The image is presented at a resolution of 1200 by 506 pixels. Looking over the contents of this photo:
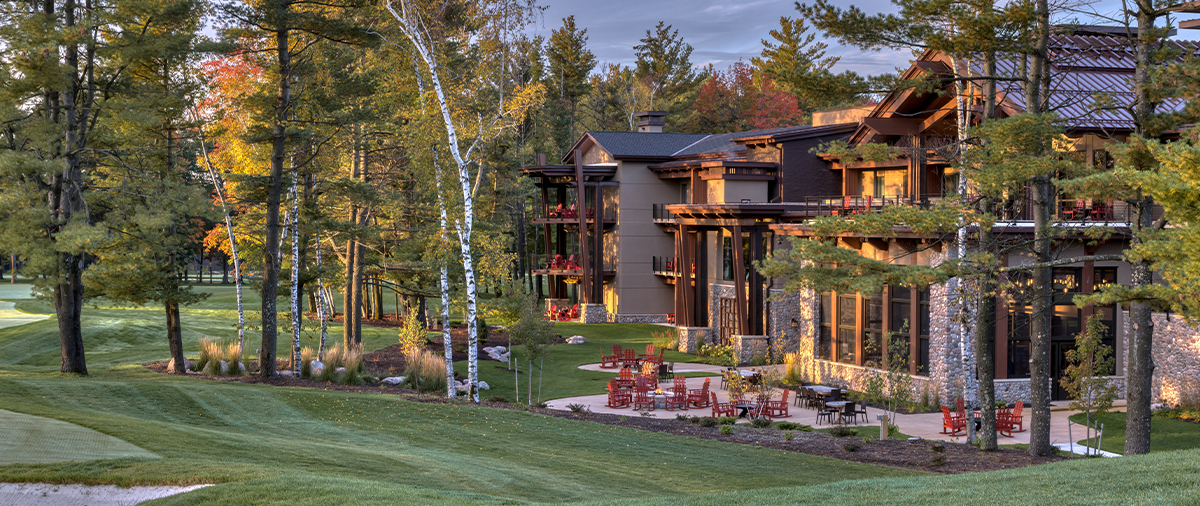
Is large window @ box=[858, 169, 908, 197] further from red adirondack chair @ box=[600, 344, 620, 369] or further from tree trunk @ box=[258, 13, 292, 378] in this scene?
tree trunk @ box=[258, 13, 292, 378]

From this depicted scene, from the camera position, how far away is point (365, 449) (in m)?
12.6

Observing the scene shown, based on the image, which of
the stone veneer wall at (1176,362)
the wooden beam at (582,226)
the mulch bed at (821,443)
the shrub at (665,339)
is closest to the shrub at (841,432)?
the mulch bed at (821,443)

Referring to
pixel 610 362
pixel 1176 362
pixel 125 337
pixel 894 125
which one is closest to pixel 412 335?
pixel 610 362

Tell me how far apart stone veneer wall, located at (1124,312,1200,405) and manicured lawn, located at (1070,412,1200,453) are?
1544 millimetres

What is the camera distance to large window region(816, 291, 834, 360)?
83.4ft

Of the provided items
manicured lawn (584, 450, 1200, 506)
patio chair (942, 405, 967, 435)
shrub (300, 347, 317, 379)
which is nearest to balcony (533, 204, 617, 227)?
shrub (300, 347, 317, 379)

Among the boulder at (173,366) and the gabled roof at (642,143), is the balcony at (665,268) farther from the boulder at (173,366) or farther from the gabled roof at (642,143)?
the boulder at (173,366)

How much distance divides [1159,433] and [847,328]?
8.37m

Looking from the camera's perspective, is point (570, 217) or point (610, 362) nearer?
point (610, 362)

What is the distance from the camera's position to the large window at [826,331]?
2541 cm

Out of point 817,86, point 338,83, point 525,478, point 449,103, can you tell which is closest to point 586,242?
point 449,103

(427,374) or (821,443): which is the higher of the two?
(427,374)

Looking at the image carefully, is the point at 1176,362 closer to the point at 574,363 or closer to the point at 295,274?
the point at 574,363

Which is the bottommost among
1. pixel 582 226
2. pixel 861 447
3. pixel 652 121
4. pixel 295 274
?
pixel 861 447
